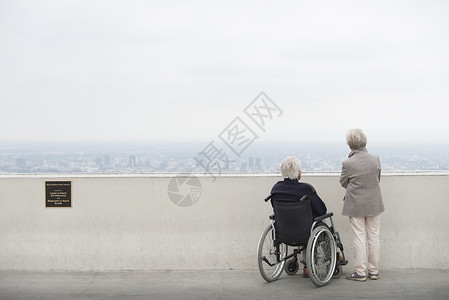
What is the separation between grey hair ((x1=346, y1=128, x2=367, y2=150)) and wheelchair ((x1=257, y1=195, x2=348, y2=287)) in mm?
653

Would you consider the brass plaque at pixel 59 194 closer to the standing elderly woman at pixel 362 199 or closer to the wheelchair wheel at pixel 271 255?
the wheelchair wheel at pixel 271 255

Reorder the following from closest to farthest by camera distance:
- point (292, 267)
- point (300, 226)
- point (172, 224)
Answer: point (300, 226) → point (292, 267) → point (172, 224)

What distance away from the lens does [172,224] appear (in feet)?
15.9

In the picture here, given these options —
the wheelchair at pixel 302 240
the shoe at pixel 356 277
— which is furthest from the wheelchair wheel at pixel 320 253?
the shoe at pixel 356 277

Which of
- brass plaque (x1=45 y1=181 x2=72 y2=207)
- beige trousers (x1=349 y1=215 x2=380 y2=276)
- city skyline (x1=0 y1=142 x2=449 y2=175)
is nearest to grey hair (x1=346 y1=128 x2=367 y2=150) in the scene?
city skyline (x1=0 y1=142 x2=449 y2=175)

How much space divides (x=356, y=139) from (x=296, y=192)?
739mm

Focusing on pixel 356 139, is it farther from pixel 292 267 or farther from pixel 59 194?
pixel 59 194

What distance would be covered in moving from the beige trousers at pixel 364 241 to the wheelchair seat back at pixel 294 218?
526 mm

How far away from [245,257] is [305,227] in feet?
2.90

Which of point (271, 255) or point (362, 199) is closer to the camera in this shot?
point (362, 199)

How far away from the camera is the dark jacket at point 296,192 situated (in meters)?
4.18

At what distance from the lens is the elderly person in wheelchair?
414cm

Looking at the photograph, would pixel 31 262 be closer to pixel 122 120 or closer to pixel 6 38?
pixel 122 120

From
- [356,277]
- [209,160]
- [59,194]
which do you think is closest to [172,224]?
[209,160]
